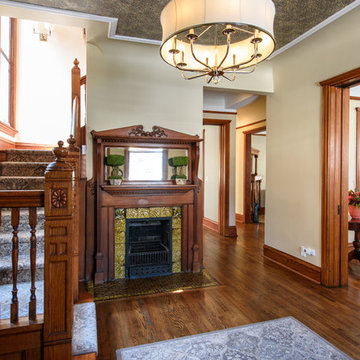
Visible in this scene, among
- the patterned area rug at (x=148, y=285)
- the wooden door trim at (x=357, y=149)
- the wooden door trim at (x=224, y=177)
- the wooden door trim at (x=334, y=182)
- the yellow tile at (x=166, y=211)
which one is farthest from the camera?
the wooden door trim at (x=224, y=177)

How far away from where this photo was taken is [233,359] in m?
1.91

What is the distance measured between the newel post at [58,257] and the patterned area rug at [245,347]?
78cm

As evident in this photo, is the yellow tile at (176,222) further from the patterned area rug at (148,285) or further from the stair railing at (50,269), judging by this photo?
the stair railing at (50,269)

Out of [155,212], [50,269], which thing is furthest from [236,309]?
[50,269]

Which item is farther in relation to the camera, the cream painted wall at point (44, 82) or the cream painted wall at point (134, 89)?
the cream painted wall at point (44, 82)

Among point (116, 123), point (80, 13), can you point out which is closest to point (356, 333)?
point (116, 123)

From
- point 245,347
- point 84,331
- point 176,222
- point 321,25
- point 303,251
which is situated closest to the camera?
point 84,331

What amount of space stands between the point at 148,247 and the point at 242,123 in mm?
4404

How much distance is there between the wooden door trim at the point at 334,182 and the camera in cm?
315

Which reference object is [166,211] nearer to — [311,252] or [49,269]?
[311,252]

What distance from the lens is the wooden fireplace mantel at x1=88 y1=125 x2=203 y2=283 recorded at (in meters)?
3.28

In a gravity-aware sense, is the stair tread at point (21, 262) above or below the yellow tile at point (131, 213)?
below

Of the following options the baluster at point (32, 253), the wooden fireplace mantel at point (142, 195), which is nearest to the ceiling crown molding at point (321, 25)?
the wooden fireplace mantel at point (142, 195)

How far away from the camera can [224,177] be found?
5.69 m
